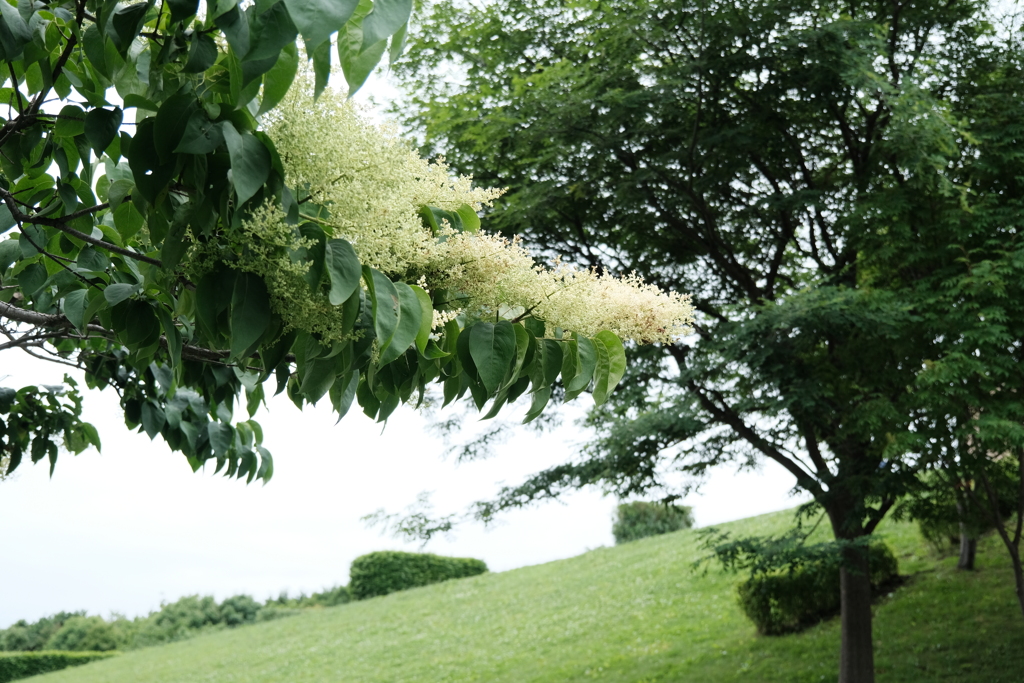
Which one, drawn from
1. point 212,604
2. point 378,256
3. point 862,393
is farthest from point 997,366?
point 212,604

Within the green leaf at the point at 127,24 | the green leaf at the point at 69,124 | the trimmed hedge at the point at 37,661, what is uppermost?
the green leaf at the point at 69,124

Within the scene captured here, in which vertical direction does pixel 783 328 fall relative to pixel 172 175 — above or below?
above

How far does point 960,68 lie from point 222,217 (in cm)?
939

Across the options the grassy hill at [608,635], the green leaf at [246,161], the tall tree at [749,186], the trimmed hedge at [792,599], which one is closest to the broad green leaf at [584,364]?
the green leaf at [246,161]

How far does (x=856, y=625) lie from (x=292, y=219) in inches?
333

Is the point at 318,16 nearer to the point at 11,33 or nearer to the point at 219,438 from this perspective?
the point at 11,33

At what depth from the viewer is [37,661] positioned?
19.0 meters

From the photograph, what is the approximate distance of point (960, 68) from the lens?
29.2ft

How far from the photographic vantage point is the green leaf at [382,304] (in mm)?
1629

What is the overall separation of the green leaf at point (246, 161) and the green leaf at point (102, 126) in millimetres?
433

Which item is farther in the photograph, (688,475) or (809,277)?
(809,277)

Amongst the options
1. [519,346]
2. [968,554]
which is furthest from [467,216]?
[968,554]

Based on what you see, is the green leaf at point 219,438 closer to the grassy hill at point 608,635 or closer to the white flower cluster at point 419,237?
the white flower cluster at point 419,237

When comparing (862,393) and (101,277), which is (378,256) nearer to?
(101,277)
